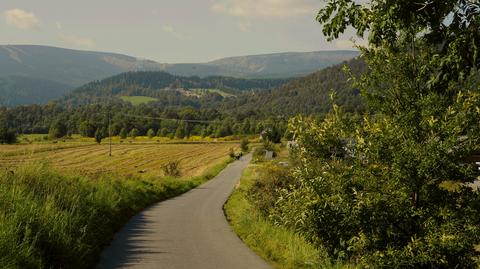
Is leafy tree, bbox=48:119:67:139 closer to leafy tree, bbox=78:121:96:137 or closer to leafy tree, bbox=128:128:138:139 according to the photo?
leafy tree, bbox=78:121:96:137

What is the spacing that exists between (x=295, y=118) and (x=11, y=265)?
17.7 feet

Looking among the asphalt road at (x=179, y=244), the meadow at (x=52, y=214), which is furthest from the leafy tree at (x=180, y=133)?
the asphalt road at (x=179, y=244)

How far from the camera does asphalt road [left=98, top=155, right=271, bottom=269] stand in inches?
443

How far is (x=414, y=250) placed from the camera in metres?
7.75

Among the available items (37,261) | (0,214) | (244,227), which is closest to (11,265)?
(37,261)

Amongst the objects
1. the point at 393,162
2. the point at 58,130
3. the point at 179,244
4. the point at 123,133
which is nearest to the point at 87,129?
the point at 123,133

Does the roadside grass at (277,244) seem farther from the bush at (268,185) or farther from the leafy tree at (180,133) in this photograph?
the leafy tree at (180,133)

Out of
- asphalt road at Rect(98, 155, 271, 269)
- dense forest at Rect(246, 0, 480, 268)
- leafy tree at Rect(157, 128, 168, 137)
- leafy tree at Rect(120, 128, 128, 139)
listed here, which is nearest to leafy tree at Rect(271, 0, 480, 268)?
dense forest at Rect(246, 0, 480, 268)

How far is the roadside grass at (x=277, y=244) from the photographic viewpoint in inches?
422

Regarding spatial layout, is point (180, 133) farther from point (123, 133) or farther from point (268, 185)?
point (268, 185)

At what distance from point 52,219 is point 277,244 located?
234 inches

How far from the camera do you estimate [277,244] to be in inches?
521

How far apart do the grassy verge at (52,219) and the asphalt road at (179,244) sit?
539 millimetres

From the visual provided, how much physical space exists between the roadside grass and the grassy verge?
4.14 m
